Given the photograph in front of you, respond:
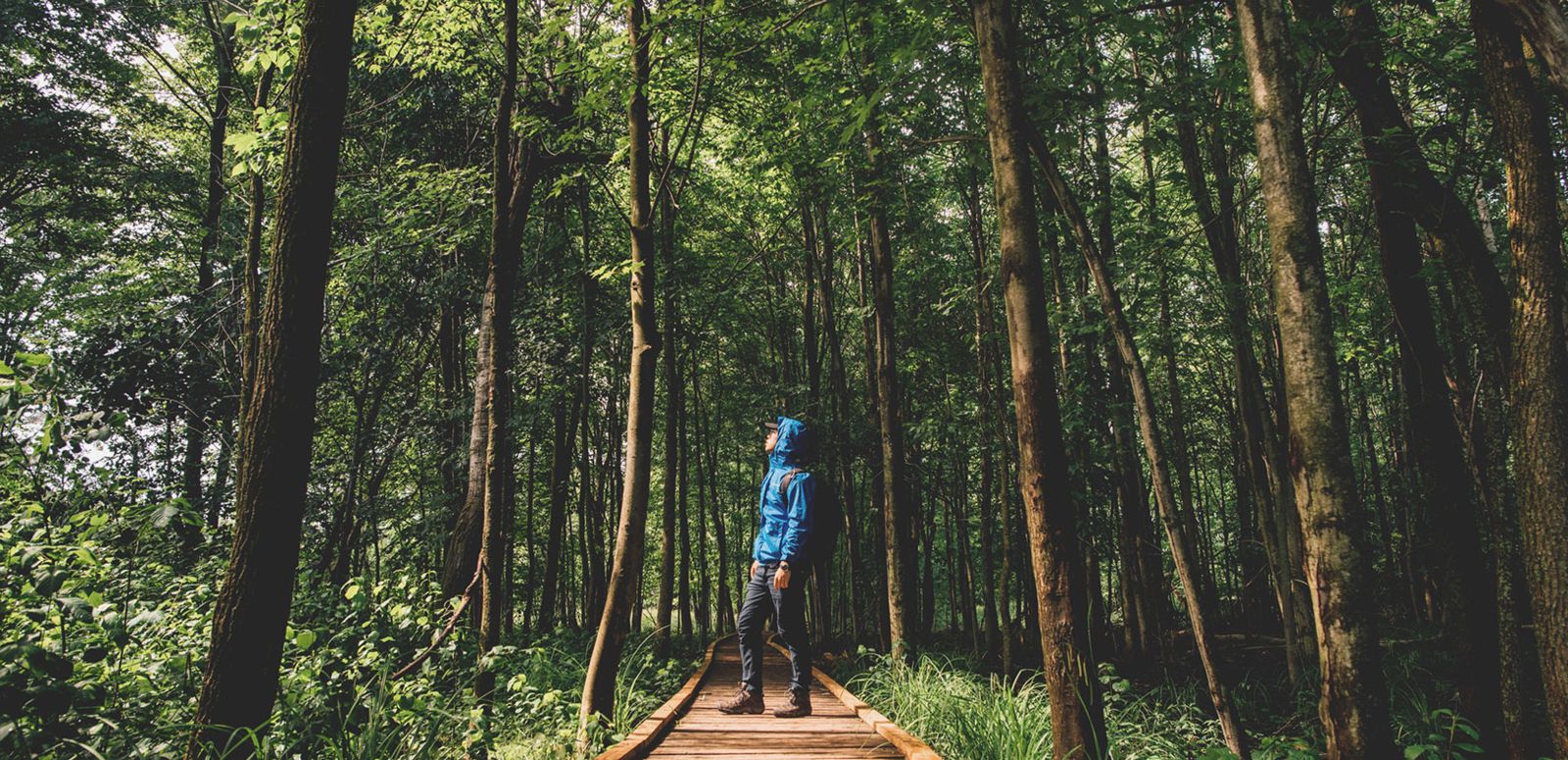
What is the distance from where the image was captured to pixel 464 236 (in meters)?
9.98

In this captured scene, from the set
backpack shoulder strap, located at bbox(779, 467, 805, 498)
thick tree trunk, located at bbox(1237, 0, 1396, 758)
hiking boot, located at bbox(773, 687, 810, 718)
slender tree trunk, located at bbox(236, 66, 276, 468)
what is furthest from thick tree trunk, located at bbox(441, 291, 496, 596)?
thick tree trunk, located at bbox(1237, 0, 1396, 758)

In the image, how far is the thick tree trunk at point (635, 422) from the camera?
191 inches

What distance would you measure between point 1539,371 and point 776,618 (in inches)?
204

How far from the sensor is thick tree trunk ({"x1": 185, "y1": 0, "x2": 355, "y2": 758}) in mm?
2723

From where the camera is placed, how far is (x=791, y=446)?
5469 mm

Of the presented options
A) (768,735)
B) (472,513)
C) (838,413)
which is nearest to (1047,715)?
(768,735)

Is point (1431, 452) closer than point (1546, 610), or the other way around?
point (1546, 610)

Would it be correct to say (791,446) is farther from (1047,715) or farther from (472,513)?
(472,513)

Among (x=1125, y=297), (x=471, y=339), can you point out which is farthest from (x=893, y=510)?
(x=471, y=339)

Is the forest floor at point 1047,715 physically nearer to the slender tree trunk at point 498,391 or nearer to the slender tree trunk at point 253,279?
the slender tree trunk at point 498,391

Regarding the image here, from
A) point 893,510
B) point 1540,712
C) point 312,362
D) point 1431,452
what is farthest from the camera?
point 893,510

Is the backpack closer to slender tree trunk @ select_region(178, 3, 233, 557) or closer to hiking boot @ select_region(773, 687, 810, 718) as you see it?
hiking boot @ select_region(773, 687, 810, 718)

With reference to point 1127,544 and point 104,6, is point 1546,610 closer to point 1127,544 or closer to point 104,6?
point 1127,544

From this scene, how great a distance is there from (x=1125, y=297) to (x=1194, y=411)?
1370 centimetres
